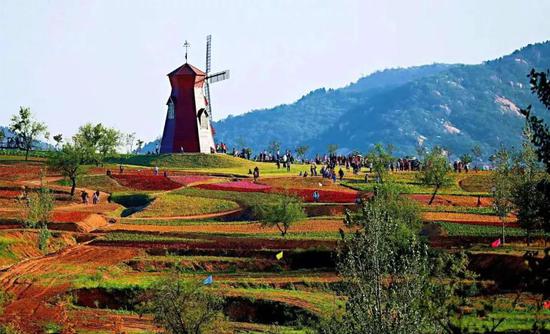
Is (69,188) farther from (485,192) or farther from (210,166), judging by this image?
(485,192)

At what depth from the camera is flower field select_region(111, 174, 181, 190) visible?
93.6 m

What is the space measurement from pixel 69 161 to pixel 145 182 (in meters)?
10.4

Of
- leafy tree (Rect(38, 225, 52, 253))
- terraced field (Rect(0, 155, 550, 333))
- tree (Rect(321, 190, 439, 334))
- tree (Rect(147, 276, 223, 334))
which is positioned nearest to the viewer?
tree (Rect(321, 190, 439, 334))

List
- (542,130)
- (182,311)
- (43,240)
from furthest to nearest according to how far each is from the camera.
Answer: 1. (43,240)
2. (182,311)
3. (542,130)

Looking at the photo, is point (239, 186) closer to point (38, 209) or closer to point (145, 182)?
point (145, 182)

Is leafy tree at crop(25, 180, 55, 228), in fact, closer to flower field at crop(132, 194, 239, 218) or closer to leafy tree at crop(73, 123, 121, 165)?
flower field at crop(132, 194, 239, 218)

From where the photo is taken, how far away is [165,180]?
316ft

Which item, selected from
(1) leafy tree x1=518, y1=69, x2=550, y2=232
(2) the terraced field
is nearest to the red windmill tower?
(2) the terraced field

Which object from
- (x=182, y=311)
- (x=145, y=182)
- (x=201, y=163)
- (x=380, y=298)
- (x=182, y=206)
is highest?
(x=201, y=163)

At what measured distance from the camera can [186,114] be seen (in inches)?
4680

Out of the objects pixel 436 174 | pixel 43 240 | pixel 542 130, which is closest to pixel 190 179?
pixel 436 174

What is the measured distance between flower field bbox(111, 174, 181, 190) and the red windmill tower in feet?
68.6

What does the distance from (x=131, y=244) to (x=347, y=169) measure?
59948mm

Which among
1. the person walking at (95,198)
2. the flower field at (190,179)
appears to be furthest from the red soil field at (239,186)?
the person walking at (95,198)
